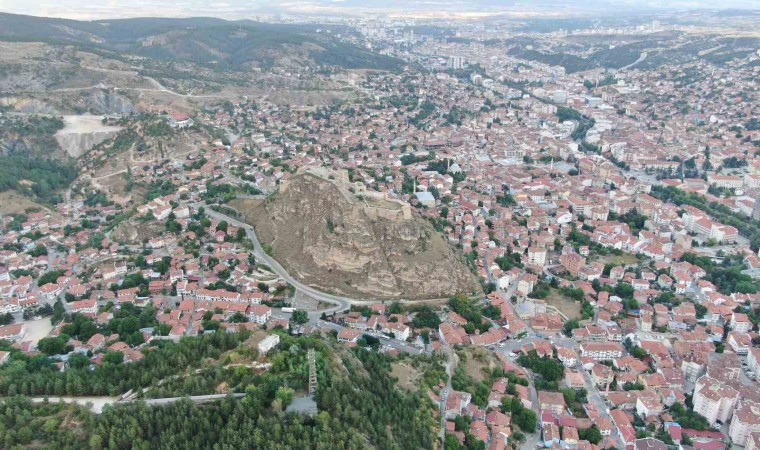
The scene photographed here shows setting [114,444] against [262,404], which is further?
[262,404]

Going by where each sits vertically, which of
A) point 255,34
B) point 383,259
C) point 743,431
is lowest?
point 743,431

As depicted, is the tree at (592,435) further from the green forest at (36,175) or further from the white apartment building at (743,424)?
the green forest at (36,175)

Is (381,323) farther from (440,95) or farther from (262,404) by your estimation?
(440,95)

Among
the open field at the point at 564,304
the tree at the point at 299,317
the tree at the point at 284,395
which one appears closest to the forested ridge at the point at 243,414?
the tree at the point at 284,395

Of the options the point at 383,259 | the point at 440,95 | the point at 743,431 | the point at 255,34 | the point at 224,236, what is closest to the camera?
the point at 743,431

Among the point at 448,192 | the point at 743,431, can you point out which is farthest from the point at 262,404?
the point at 448,192

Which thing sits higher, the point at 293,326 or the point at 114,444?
the point at 114,444
